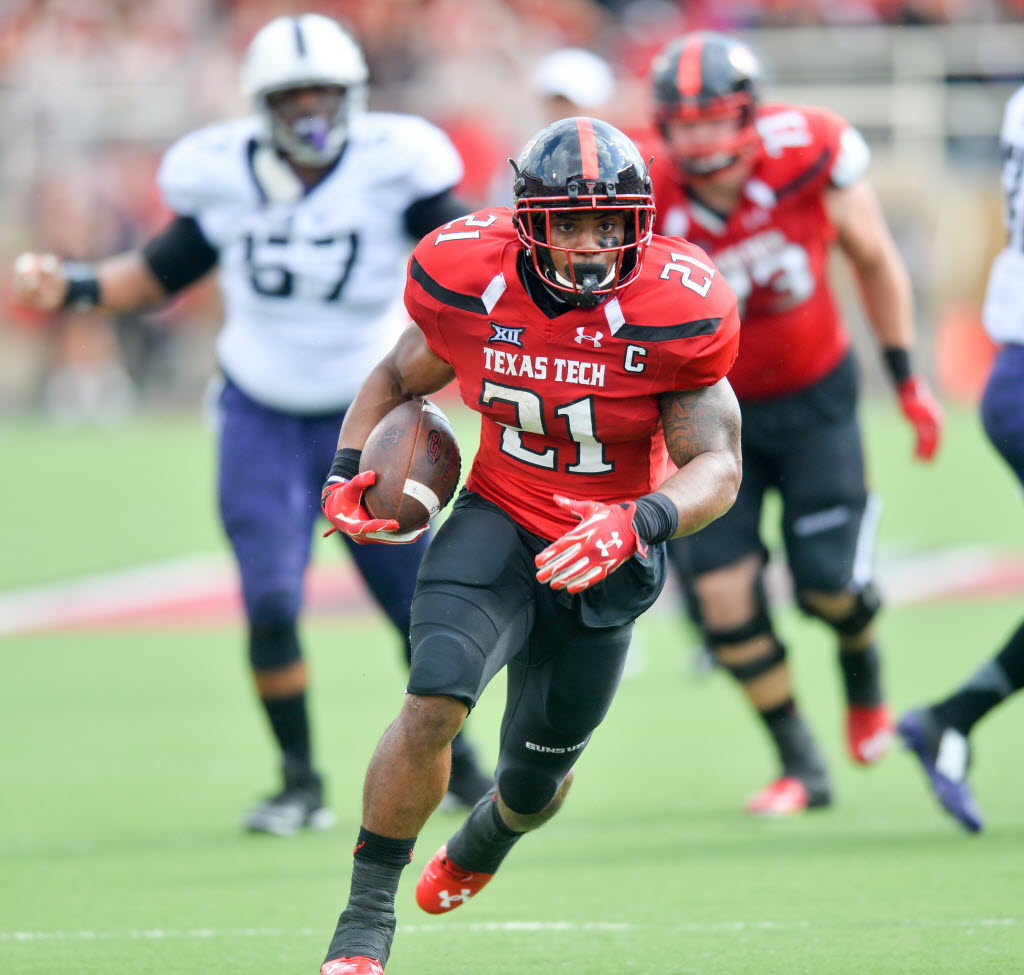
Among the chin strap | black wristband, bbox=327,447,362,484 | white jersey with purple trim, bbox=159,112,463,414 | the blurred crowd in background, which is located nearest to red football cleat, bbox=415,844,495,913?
black wristband, bbox=327,447,362,484

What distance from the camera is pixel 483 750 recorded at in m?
6.50

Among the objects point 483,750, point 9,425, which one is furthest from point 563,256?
point 9,425

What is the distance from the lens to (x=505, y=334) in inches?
149

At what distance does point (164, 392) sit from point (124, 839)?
48.8ft

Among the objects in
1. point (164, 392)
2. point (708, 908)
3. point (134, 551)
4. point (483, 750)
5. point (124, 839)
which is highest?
point (708, 908)

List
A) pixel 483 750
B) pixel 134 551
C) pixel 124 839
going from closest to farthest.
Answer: pixel 124 839 < pixel 483 750 < pixel 134 551

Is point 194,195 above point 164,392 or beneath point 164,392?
above

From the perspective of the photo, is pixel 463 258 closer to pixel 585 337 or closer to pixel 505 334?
pixel 505 334

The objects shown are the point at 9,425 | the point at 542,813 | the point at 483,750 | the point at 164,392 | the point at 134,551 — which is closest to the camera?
the point at 542,813

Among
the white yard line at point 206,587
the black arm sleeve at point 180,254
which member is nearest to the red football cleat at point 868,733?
the black arm sleeve at point 180,254

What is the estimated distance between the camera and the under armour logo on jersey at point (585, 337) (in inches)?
147

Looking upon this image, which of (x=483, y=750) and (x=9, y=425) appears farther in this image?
(x=9, y=425)

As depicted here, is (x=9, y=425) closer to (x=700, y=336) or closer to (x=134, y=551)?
(x=134, y=551)

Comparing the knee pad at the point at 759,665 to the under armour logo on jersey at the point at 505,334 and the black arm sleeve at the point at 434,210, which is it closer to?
the black arm sleeve at the point at 434,210
